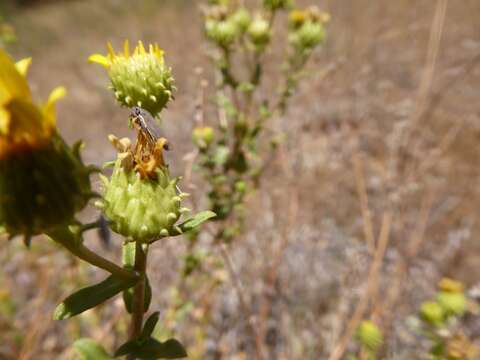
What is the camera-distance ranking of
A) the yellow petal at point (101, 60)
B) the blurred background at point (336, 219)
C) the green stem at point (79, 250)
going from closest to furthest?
the green stem at point (79, 250)
the yellow petal at point (101, 60)
the blurred background at point (336, 219)

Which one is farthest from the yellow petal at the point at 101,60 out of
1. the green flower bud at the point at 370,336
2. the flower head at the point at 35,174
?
the green flower bud at the point at 370,336

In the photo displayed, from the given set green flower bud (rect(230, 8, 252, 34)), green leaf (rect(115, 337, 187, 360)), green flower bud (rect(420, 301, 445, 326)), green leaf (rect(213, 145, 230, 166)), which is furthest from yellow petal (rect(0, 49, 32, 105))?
green flower bud (rect(420, 301, 445, 326))

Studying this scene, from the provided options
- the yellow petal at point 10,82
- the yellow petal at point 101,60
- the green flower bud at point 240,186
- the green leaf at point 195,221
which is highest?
the yellow petal at point 101,60

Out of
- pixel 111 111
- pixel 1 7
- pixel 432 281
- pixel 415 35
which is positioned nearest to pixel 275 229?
pixel 432 281

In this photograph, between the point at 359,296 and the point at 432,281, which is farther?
the point at 432,281

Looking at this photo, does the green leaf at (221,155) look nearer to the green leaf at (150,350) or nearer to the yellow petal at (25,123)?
the green leaf at (150,350)

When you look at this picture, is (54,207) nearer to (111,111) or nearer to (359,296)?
(359,296)
